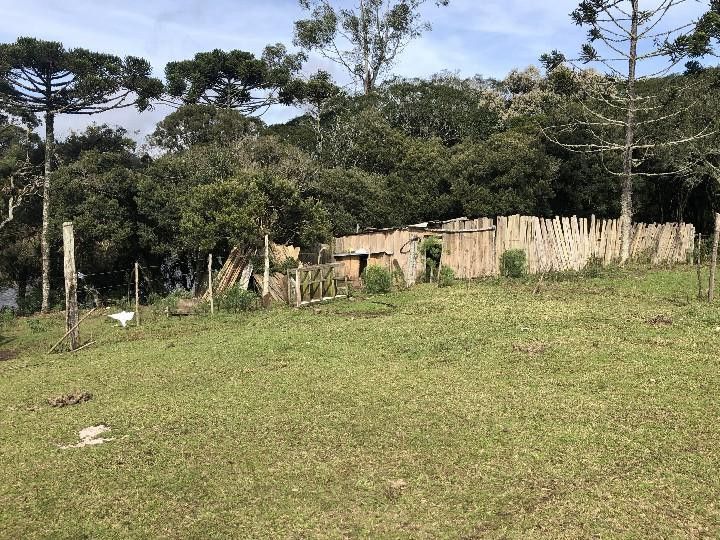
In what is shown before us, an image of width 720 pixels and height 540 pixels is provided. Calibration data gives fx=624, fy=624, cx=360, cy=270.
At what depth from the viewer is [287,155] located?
70.9ft

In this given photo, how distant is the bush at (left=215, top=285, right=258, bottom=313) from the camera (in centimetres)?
1422

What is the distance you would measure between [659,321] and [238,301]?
8.69 m

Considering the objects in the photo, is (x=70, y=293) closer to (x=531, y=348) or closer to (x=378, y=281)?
(x=378, y=281)

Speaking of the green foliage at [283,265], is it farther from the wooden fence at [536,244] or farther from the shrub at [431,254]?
the wooden fence at [536,244]

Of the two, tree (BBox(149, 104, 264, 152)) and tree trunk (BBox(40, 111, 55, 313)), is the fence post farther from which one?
tree (BBox(149, 104, 264, 152))

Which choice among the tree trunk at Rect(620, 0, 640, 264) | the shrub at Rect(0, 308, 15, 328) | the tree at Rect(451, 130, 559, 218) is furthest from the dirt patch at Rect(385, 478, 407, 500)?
the tree at Rect(451, 130, 559, 218)

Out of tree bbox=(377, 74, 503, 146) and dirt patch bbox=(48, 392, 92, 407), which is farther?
tree bbox=(377, 74, 503, 146)

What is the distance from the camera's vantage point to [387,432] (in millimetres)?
6008

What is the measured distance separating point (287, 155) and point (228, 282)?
21.0 ft

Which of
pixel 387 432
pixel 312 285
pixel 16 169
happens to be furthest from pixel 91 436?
pixel 16 169

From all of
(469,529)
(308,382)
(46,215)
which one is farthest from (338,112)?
(469,529)

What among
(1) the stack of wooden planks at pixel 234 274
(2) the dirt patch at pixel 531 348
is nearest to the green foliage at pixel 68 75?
(1) the stack of wooden planks at pixel 234 274

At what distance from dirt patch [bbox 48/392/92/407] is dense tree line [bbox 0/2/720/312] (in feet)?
26.1

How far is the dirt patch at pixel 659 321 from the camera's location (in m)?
9.62
